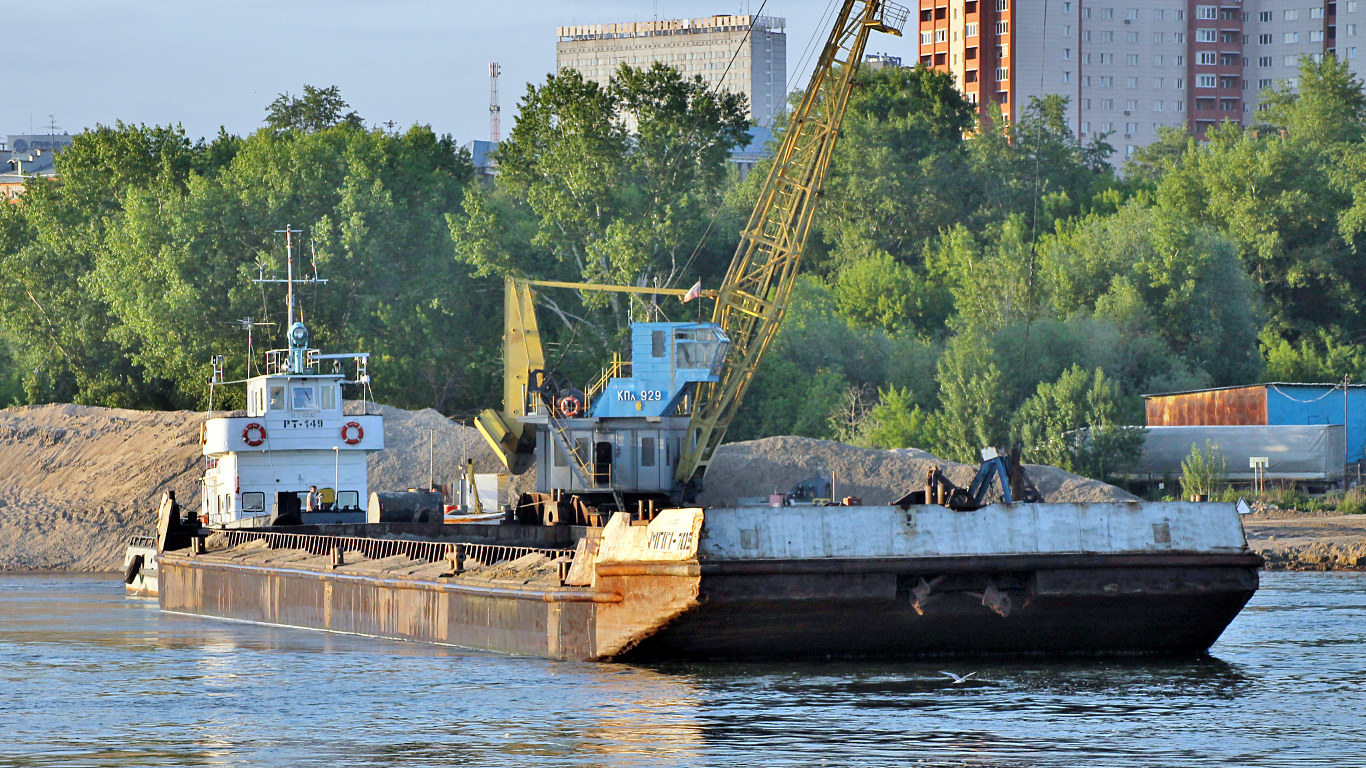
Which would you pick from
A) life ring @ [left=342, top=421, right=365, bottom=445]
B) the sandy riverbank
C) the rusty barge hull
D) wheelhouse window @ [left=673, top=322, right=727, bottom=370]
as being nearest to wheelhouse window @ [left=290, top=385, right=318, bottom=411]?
life ring @ [left=342, top=421, right=365, bottom=445]

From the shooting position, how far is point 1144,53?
138 metres

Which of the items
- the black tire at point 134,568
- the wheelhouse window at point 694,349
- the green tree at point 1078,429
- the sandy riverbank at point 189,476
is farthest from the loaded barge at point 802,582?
the green tree at point 1078,429

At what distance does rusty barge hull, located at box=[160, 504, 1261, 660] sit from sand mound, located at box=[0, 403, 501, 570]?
30730 millimetres

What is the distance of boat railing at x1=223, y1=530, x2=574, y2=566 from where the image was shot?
23.1 metres

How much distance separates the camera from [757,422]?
62875mm

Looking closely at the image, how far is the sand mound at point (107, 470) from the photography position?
48562mm

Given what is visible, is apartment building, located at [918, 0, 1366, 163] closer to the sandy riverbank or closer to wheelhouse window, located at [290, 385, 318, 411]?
the sandy riverbank

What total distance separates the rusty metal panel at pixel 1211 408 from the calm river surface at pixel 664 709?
36009 millimetres

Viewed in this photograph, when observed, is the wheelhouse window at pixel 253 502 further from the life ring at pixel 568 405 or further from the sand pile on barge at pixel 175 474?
the sand pile on barge at pixel 175 474

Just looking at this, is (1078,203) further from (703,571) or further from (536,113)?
(703,571)

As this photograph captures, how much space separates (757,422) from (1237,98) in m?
93.4

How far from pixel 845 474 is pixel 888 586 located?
3179cm

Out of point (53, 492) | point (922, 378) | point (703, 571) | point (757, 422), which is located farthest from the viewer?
point (922, 378)

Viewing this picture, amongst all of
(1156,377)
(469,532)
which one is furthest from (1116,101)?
(469,532)
